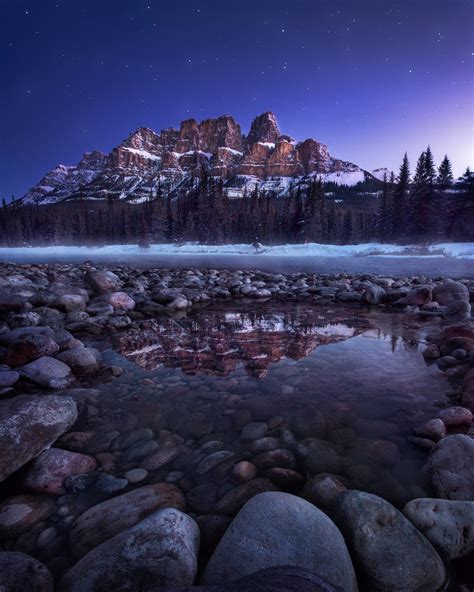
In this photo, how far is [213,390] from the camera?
3258mm

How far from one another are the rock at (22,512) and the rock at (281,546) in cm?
107

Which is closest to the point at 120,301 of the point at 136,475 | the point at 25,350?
the point at 25,350

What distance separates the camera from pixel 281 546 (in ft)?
4.38

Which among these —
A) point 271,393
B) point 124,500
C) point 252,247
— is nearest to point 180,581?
point 124,500

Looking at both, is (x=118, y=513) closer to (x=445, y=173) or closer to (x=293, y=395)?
(x=293, y=395)

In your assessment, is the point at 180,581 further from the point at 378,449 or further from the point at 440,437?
the point at 440,437

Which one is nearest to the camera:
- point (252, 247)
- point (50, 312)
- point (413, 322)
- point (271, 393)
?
point (271, 393)

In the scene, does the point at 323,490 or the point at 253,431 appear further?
the point at 253,431

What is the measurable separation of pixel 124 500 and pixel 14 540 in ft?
1.80

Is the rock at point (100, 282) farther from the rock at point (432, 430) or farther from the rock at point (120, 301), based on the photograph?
the rock at point (432, 430)

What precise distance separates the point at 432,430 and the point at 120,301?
19.6 ft

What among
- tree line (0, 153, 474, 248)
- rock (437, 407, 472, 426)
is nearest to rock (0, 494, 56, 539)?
→ rock (437, 407, 472, 426)

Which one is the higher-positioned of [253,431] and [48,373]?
[48,373]

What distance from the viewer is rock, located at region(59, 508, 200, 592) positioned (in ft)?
4.06
